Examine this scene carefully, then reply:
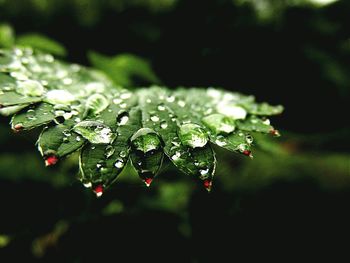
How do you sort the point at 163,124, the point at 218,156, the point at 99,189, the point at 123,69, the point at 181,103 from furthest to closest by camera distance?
the point at 218,156 → the point at 123,69 → the point at 181,103 → the point at 163,124 → the point at 99,189

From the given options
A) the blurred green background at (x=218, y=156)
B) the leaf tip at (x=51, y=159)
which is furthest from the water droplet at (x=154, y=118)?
the blurred green background at (x=218, y=156)

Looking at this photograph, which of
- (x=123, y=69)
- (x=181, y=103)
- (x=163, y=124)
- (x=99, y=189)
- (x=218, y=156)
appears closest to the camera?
(x=99, y=189)

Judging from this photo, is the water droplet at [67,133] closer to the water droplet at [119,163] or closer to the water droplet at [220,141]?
the water droplet at [119,163]

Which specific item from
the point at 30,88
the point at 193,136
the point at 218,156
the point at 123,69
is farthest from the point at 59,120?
the point at 218,156

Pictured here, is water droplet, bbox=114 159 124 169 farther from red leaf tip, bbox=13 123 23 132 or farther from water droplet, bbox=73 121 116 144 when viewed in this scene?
red leaf tip, bbox=13 123 23 132

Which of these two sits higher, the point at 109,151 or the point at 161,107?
the point at 161,107

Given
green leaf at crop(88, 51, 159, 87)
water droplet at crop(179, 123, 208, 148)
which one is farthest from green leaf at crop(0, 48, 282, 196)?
green leaf at crop(88, 51, 159, 87)

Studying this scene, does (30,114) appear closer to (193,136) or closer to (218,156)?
(193,136)
